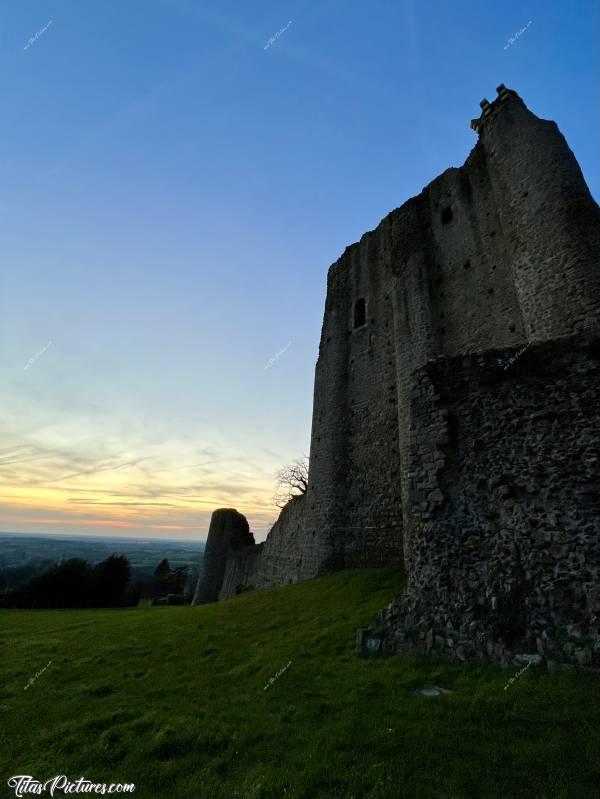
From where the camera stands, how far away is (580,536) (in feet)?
20.9

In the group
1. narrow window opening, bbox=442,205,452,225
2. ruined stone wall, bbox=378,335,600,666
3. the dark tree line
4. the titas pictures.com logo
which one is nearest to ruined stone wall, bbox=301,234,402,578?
narrow window opening, bbox=442,205,452,225

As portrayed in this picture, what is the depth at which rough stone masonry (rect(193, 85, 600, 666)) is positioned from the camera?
664 centimetres

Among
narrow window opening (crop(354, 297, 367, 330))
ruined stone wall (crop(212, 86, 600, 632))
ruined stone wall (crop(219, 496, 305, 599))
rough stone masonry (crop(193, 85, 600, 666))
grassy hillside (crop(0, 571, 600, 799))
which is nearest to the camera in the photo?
grassy hillside (crop(0, 571, 600, 799))

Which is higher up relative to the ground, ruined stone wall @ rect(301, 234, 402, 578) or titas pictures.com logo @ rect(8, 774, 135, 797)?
ruined stone wall @ rect(301, 234, 402, 578)

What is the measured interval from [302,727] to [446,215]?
843 inches

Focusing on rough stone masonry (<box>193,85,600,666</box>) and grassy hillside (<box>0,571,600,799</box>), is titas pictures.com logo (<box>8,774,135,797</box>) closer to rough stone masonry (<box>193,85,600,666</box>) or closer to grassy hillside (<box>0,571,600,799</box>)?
grassy hillside (<box>0,571,600,799</box>)

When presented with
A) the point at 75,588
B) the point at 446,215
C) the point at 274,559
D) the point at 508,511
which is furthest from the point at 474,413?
the point at 75,588

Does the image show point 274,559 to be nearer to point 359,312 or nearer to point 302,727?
point 359,312

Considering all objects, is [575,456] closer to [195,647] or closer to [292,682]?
[292,682]

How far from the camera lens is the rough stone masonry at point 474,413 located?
21.8ft

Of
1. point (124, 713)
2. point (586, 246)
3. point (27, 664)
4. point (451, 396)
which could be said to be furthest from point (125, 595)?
point (586, 246)

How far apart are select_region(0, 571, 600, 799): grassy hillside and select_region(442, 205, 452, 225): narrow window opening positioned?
1909 centimetres

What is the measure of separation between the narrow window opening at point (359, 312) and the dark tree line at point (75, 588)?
37.8 metres

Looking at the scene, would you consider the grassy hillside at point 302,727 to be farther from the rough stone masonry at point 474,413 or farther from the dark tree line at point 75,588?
the dark tree line at point 75,588
